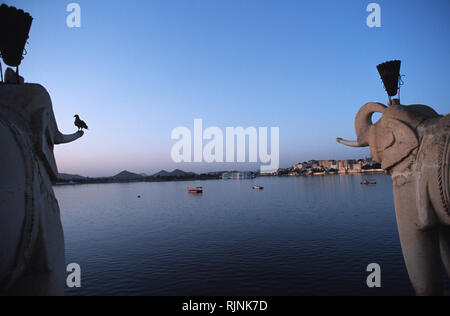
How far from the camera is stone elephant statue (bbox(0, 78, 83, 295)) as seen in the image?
287 cm

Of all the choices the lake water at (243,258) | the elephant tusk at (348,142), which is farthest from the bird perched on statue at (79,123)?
the lake water at (243,258)

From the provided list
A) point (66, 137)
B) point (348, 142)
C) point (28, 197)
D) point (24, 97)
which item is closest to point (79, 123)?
point (66, 137)

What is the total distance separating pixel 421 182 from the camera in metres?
4.23

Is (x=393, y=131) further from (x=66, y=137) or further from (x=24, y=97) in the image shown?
(x=24, y=97)

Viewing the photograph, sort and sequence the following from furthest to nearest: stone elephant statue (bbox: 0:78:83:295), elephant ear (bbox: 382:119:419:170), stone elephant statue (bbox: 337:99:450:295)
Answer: elephant ear (bbox: 382:119:419:170)
stone elephant statue (bbox: 337:99:450:295)
stone elephant statue (bbox: 0:78:83:295)

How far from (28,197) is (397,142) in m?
5.19

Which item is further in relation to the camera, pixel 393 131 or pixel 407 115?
pixel 393 131

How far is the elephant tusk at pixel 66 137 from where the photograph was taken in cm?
450

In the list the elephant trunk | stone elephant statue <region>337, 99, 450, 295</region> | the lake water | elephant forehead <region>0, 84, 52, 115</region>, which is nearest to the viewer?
elephant forehead <region>0, 84, 52, 115</region>

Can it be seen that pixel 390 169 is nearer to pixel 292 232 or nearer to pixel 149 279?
pixel 149 279

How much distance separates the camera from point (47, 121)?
3998mm

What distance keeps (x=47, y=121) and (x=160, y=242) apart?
18.6m

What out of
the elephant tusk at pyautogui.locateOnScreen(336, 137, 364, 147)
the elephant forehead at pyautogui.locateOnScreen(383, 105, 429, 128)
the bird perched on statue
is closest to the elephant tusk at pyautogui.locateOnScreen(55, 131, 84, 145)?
the bird perched on statue

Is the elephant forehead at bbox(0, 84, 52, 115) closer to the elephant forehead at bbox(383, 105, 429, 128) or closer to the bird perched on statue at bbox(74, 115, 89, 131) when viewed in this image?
the bird perched on statue at bbox(74, 115, 89, 131)
